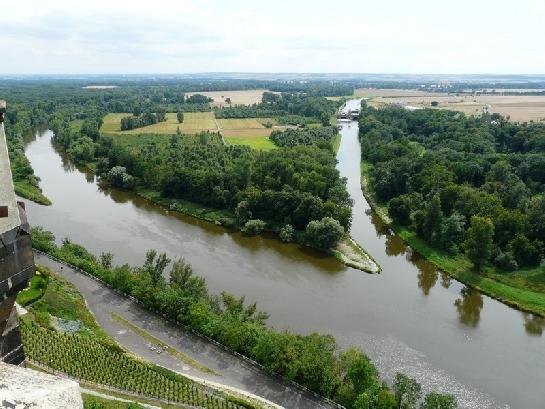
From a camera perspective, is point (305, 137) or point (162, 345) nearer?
point (162, 345)

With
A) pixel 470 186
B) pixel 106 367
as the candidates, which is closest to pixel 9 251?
pixel 106 367

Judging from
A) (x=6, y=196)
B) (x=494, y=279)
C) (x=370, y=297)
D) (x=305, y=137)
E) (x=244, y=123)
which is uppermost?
(x=6, y=196)

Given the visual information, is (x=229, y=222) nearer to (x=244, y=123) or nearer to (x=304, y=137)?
(x=304, y=137)

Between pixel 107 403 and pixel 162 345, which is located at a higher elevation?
pixel 107 403

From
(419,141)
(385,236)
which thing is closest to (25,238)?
(385,236)

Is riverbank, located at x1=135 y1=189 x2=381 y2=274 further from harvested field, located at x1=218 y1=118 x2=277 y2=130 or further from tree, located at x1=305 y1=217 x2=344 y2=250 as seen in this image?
harvested field, located at x1=218 y1=118 x2=277 y2=130

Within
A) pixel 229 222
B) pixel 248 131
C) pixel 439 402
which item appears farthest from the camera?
pixel 248 131

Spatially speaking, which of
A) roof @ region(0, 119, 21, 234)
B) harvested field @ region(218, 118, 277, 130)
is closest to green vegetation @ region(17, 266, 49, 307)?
roof @ region(0, 119, 21, 234)
